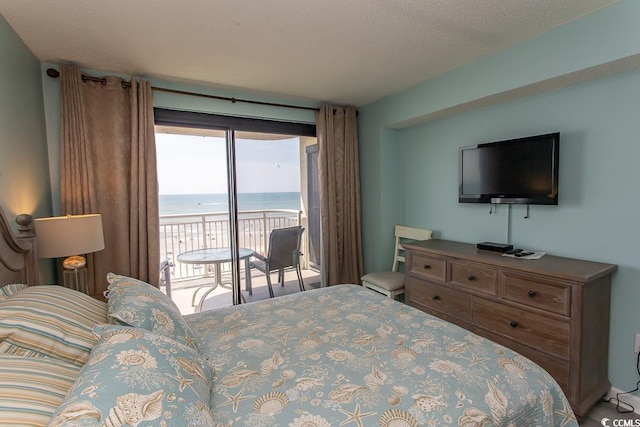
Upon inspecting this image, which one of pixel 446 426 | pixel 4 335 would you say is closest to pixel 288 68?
pixel 4 335

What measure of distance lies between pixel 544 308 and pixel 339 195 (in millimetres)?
2277

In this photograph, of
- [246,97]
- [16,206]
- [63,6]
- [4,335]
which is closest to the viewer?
[4,335]

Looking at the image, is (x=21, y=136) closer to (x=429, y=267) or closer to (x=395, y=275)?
(x=429, y=267)

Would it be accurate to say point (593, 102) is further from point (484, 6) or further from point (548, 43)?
point (484, 6)

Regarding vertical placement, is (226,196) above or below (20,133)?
below

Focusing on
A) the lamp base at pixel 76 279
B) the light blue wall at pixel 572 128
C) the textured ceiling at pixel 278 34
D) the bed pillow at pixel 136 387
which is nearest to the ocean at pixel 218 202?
the lamp base at pixel 76 279

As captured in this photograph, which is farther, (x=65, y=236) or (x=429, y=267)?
(x=429, y=267)

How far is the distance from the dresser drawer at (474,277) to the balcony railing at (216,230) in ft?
6.35

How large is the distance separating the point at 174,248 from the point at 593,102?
14.2 feet

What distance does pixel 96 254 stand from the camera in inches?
103

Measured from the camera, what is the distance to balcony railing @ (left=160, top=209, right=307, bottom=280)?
3672 millimetres

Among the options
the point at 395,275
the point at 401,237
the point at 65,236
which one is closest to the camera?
the point at 65,236

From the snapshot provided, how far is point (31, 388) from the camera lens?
80 cm

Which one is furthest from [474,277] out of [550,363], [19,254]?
[19,254]
